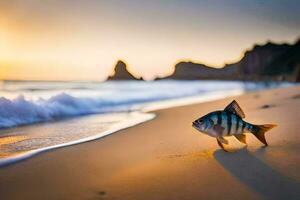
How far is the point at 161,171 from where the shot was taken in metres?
3.89

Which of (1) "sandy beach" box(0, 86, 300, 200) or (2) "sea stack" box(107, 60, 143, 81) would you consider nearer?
(1) "sandy beach" box(0, 86, 300, 200)

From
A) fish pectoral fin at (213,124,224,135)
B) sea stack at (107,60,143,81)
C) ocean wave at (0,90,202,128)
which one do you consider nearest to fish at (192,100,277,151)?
fish pectoral fin at (213,124,224,135)

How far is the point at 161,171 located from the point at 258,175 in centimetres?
94

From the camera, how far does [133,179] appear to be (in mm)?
3645

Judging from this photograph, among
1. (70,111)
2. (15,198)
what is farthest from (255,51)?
(15,198)

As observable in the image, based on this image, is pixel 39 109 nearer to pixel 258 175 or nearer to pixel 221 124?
pixel 221 124

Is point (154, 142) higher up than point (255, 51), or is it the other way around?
point (255, 51)

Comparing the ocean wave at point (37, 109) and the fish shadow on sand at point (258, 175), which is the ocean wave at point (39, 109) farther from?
the fish shadow on sand at point (258, 175)

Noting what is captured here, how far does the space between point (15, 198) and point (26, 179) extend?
23.0 inches

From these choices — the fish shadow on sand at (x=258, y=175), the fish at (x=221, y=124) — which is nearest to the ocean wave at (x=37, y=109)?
the fish at (x=221, y=124)

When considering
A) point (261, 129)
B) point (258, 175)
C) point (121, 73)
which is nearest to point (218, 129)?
point (261, 129)

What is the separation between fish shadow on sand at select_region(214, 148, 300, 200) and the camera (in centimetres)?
313

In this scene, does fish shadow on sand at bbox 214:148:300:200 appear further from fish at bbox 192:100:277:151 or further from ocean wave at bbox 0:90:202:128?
ocean wave at bbox 0:90:202:128

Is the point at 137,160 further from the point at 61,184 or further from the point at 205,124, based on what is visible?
the point at 61,184
